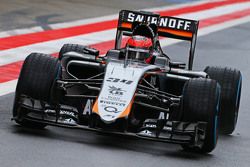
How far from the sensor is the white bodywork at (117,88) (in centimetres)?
955

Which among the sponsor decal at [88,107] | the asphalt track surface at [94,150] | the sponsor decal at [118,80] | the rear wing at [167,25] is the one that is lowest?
the asphalt track surface at [94,150]

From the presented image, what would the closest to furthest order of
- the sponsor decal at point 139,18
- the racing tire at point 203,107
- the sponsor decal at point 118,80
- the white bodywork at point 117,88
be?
the white bodywork at point 117,88 → the racing tire at point 203,107 → the sponsor decal at point 118,80 → the sponsor decal at point 139,18

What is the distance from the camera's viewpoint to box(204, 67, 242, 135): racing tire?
438 inches

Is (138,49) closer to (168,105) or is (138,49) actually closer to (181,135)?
(168,105)

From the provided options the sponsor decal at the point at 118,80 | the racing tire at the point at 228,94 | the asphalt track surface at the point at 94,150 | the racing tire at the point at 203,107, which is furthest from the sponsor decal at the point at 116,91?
the racing tire at the point at 228,94

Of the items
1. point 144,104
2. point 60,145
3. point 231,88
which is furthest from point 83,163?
point 231,88

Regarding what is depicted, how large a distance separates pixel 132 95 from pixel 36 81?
1113mm

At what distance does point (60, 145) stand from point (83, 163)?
79cm

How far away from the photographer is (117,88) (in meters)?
9.84

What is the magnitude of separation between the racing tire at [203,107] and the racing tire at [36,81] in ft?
4.95

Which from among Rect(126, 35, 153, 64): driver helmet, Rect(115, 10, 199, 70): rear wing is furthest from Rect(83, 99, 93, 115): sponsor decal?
Rect(115, 10, 199, 70): rear wing

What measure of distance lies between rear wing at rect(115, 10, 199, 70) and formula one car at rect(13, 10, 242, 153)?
79cm

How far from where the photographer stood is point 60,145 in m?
9.49

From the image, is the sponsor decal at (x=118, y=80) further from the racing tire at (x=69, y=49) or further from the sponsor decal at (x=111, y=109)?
the racing tire at (x=69, y=49)
